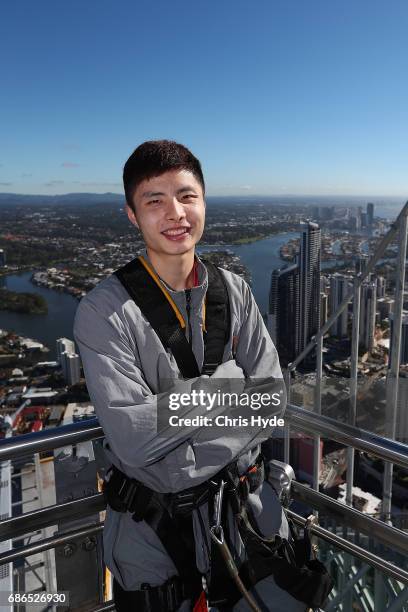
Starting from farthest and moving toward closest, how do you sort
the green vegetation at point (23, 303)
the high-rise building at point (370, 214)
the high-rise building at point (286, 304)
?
the green vegetation at point (23, 303), the high-rise building at point (286, 304), the high-rise building at point (370, 214)

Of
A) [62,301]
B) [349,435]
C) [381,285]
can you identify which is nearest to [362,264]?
[349,435]

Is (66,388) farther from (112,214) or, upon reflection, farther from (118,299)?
(112,214)

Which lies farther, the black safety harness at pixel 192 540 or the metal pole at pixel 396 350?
the metal pole at pixel 396 350

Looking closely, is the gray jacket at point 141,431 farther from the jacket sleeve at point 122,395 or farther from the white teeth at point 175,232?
the white teeth at point 175,232

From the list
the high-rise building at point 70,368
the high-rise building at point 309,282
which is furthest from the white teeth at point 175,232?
the high-rise building at point 70,368

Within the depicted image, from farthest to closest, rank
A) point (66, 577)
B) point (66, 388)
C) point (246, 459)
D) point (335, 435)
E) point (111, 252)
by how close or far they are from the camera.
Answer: point (111, 252) < point (66, 388) < point (66, 577) < point (335, 435) < point (246, 459)

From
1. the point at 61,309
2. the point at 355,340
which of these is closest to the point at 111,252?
the point at 61,309
